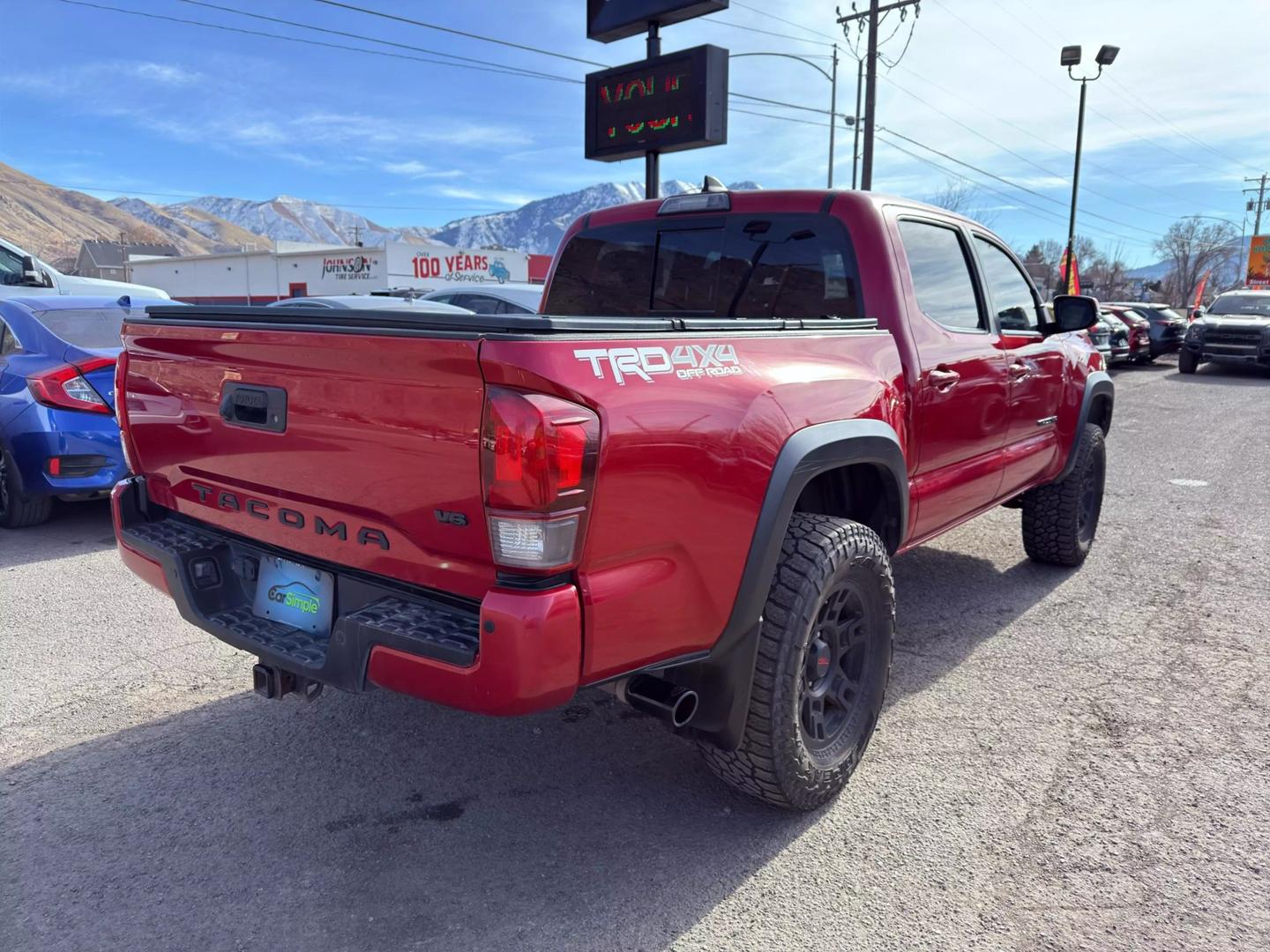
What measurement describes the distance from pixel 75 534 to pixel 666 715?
5411 millimetres

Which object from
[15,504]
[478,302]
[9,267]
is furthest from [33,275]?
[15,504]

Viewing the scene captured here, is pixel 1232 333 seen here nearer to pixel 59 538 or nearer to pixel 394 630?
pixel 59 538

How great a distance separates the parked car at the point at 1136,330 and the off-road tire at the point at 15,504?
2341 centimetres

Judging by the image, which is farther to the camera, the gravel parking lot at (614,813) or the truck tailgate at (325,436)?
the gravel parking lot at (614,813)

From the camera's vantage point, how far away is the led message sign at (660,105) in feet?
27.2

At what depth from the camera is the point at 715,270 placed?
12.7 feet

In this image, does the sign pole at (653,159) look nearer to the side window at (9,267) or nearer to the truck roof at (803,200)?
the truck roof at (803,200)

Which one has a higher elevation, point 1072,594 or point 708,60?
point 708,60

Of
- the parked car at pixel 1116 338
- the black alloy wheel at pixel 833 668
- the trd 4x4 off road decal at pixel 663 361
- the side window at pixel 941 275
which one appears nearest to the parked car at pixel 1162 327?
the parked car at pixel 1116 338

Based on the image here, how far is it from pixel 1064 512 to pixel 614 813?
374 cm

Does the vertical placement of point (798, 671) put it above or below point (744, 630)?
below

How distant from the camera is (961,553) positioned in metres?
6.12

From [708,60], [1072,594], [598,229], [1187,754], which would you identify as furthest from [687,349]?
[708,60]

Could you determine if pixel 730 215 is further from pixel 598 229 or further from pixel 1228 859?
pixel 1228 859
